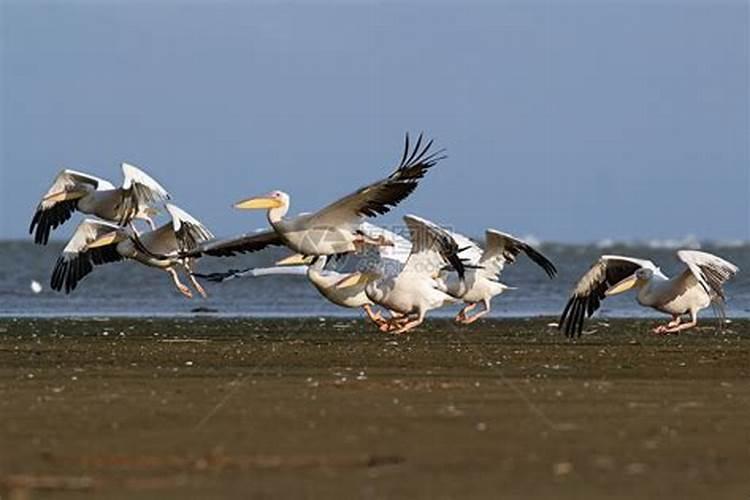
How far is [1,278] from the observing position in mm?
38344

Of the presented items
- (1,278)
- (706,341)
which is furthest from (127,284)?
(706,341)

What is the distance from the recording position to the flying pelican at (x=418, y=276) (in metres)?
18.0

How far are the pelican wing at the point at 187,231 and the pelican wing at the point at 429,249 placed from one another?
3095mm

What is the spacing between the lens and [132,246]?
21188 mm

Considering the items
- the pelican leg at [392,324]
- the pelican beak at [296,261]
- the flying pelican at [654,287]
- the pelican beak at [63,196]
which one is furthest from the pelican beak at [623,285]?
the pelican beak at [63,196]

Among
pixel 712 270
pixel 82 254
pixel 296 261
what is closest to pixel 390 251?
pixel 296 261

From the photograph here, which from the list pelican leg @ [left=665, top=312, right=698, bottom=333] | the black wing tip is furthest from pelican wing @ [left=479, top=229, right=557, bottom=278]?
pelican leg @ [left=665, top=312, right=698, bottom=333]

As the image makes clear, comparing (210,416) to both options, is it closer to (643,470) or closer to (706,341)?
(643,470)

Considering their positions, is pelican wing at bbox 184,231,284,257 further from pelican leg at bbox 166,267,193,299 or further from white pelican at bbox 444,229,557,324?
white pelican at bbox 444,229,557,324

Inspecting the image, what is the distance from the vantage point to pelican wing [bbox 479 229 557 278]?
19.6m

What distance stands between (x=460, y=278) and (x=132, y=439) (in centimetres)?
1056

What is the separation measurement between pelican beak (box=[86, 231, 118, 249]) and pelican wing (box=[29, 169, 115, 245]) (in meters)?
0.54

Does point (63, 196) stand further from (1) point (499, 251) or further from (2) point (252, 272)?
(1) point (499, 251)

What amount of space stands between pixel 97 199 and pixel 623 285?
20.7 feet
